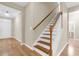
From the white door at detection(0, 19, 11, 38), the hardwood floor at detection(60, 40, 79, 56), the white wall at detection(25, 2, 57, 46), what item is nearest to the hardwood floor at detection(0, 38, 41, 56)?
the white wall at detection(25, 2, 57, 46)

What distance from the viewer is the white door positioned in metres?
8.45

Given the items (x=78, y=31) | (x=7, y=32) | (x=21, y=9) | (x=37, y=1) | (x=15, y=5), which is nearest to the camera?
(x=37, y=1)

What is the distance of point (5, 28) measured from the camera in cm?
880

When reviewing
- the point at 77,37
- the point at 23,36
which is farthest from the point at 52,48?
the point at 77,37

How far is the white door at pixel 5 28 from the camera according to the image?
27.7ft

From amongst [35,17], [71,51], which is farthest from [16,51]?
[71,51]

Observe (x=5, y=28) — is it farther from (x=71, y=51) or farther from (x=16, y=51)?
(x=71, y=51)

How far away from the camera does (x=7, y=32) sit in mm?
9031

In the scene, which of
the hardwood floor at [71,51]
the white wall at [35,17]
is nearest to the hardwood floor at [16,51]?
the white wall at [35,17]

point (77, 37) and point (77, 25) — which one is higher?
point (77, 25)

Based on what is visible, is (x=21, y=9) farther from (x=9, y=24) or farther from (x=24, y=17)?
(x=9, y=24)

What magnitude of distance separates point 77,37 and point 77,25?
1221 mm

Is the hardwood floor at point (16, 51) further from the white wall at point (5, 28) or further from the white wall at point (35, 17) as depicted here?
the white wall at point (5, 28)

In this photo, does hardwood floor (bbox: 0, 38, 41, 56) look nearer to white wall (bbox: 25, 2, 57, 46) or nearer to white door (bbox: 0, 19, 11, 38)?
white wall (bbox: 25, 2, 57, 46)
